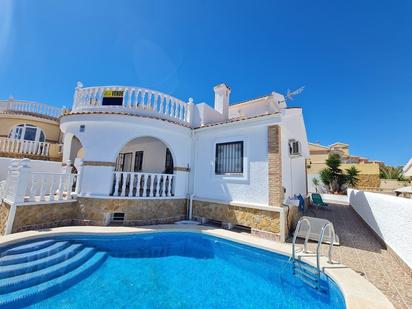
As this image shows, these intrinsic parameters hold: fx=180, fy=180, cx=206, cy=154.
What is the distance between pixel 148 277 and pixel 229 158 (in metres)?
6.44

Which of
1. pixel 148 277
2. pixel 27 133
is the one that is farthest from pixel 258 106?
pixel 27 133

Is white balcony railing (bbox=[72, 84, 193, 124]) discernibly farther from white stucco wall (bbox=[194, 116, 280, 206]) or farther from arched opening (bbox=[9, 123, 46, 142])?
arched opening (bbox=[9, 123, 46, 142])

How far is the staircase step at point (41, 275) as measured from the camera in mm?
4117

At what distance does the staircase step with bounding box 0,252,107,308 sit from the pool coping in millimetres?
2579

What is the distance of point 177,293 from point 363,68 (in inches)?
632

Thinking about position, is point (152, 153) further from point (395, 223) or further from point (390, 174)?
point (390, 174)

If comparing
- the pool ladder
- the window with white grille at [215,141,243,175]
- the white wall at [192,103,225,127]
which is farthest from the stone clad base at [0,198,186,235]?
the pool ladder

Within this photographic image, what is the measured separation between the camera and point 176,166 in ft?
34.5

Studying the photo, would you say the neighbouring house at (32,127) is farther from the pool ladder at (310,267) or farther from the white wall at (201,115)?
the pool ladder at (310,267)

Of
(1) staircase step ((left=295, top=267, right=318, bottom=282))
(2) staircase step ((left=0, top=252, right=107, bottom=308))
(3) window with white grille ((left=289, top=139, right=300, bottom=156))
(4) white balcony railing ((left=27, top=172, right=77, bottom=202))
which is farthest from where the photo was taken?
(3) window with white grille ((left=289, top=139, right=300, bottom=156))

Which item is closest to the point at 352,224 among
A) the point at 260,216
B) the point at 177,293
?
the point at 260,216

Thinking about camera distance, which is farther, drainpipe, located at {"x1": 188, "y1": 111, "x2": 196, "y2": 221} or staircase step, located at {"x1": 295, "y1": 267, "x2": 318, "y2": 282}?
drainpipe, located at {"x1": 188, "y1": 111, "x2": 196, "y2": 221}

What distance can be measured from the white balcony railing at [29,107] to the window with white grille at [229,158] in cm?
1631

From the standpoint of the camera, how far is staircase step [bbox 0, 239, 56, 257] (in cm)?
566
